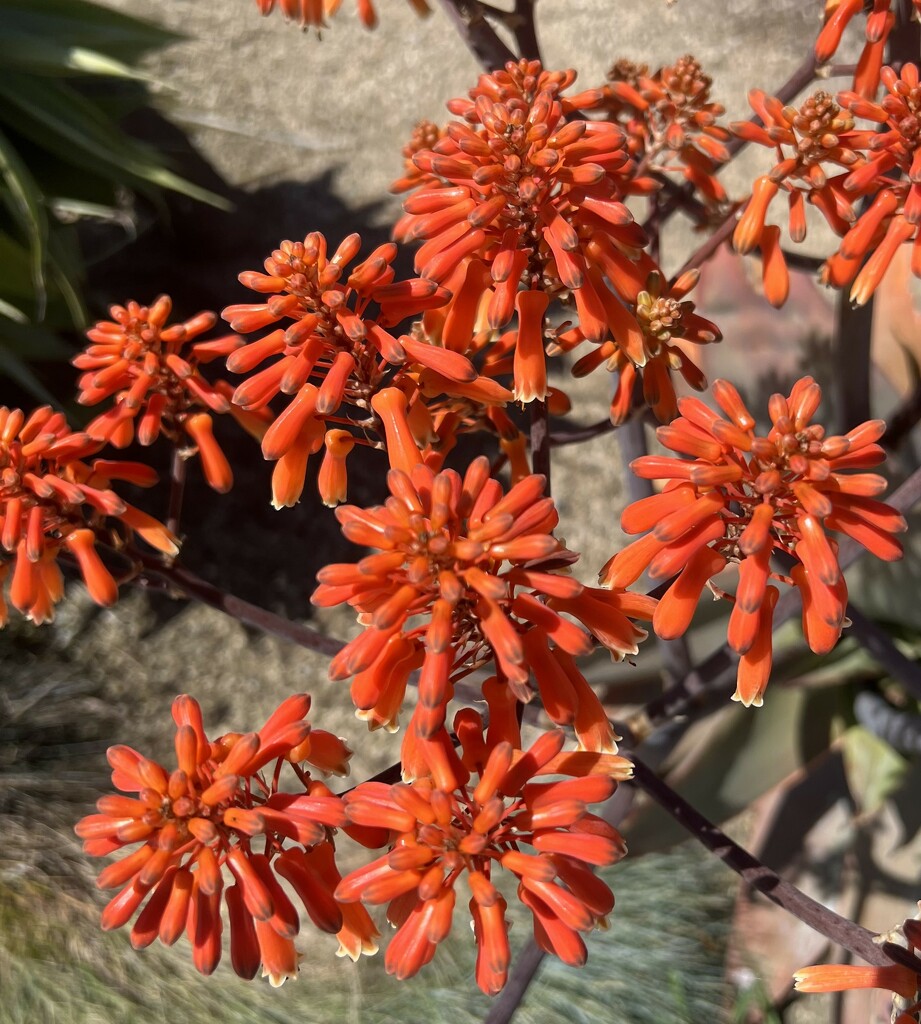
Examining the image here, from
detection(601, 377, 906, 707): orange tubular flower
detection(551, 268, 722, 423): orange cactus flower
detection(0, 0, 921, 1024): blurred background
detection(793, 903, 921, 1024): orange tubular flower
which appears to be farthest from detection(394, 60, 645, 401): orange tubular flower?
detection(0, 0, 921, 1024): blurred background

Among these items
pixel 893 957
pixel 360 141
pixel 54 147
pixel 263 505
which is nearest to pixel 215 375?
pixel 263 505

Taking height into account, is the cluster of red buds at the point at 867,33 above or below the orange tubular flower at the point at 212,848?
above

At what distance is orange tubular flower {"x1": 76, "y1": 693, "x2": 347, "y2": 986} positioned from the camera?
70cm

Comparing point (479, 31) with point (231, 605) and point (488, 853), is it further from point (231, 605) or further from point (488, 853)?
point (488, 853)

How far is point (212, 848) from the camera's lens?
2.35 feet

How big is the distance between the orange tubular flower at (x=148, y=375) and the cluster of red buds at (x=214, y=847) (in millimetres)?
388

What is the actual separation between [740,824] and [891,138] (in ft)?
5.97

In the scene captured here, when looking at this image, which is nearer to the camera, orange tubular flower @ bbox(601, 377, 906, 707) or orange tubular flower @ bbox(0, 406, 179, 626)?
orange tubular flower @ bbox(601, 377, 906, 707)

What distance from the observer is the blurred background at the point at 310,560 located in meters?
1.80

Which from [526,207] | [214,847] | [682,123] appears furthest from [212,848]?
[682,123]

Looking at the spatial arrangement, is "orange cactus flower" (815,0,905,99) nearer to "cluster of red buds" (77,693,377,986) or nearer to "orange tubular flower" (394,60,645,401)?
"orange tubular flower" (394,60,645,401)

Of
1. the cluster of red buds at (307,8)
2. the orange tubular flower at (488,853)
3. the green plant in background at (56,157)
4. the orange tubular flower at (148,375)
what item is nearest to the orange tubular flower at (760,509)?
the orange tubular flower at (488,853)

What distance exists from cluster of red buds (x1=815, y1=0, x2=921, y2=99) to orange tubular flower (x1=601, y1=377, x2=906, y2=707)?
0.61 meters

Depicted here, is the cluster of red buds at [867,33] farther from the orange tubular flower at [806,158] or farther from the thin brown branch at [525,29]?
the thin brown branch at [525,29]
